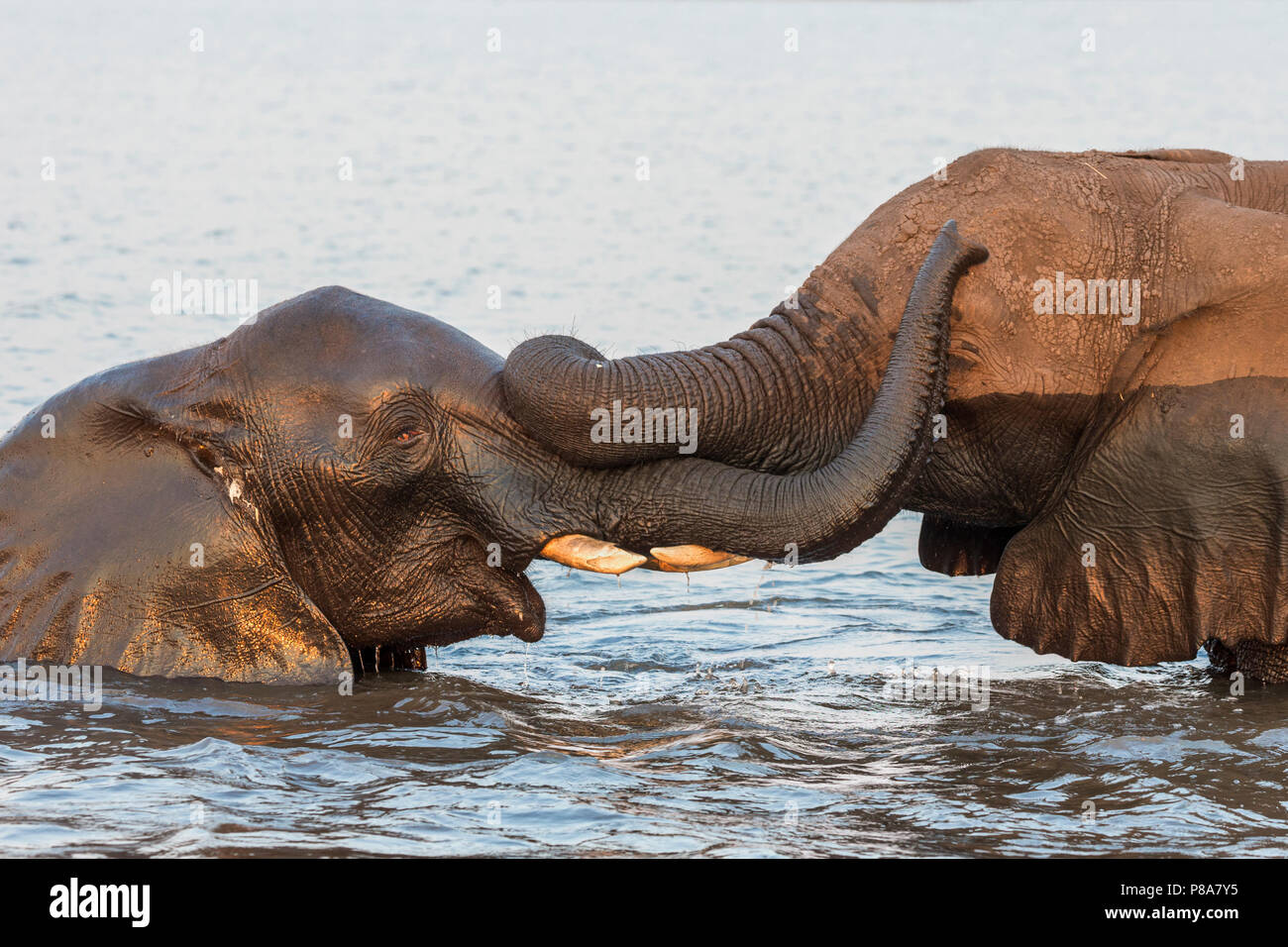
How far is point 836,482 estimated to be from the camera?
24.0ft

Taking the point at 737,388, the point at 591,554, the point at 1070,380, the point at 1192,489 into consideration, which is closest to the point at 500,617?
the point at 591,554

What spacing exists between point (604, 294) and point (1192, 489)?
1221 cm

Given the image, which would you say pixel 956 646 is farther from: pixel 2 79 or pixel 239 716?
pixel 2 79

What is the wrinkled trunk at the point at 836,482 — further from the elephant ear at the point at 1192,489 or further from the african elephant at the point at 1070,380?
the elephant ear at the point at 1192,489

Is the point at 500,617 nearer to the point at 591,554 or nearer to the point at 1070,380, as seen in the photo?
the point at 591,554

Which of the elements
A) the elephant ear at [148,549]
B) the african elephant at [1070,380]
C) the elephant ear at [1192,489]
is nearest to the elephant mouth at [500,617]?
the elephant ear at [148,549]

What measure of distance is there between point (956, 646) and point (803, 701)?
1.65 meters

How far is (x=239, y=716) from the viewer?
7.94m

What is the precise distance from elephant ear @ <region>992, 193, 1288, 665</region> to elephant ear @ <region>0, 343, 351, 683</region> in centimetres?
314

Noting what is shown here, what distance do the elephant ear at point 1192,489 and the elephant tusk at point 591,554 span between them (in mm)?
1747

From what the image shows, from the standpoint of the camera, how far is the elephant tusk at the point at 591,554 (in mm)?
7793

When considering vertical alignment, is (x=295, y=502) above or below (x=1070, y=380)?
below

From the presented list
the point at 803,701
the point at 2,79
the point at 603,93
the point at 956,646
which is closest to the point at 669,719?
the point at 803,701
